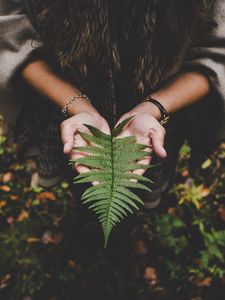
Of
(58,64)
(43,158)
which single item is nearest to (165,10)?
(58,64)

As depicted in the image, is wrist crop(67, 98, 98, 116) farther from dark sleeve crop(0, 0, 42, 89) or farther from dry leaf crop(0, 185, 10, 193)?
dry leaf crop(0, 185, 10, 193)

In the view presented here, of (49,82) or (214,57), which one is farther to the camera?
(49,82)

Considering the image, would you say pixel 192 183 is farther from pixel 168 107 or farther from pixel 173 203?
pixel 168 107

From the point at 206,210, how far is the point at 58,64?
5.48 ft

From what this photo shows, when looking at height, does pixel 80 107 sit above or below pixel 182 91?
above

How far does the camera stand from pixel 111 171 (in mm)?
1324

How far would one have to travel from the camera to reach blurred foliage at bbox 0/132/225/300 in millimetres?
2527

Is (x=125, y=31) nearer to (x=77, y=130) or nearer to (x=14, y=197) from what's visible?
(x=77, y=130)

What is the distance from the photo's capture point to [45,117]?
1.97 m

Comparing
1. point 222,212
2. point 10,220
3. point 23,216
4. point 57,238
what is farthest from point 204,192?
point 10,220

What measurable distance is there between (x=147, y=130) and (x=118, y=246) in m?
1.45

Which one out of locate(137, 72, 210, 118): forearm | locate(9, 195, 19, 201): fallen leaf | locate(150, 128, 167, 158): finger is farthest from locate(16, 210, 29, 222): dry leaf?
locate(150, 128, 167, 158): finger

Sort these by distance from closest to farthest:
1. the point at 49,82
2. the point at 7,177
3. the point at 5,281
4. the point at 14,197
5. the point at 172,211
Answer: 1. the point at 49,82
2. the point at 5,281
3. the point at 172,211
4. the point at 14,197
5. the point at 7,177

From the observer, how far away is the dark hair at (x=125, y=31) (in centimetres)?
144
